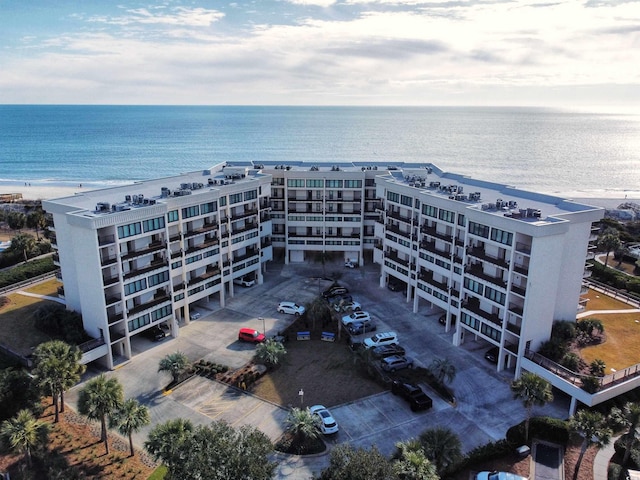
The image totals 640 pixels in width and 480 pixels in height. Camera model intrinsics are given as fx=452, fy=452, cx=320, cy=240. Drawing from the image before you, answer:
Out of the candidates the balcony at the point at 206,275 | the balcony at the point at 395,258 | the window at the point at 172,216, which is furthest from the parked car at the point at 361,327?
the window at the point at 172,216

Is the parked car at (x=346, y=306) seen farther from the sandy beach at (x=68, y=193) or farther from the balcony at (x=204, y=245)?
the sandy beach at (x=68, y=193)

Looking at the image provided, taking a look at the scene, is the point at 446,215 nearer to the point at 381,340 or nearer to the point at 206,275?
the point at 381,340

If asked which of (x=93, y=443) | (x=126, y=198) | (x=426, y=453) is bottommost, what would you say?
(x=93, y=443)

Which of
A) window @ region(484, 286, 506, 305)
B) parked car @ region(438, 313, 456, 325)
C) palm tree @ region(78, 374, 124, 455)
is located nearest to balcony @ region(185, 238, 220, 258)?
palm tree @ region(78, 374, 124, 455)

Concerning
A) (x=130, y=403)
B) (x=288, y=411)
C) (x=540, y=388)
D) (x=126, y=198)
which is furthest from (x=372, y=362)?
(x=126, y=198)

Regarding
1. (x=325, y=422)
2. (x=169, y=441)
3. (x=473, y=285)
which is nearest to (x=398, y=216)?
(x=473, y=285)

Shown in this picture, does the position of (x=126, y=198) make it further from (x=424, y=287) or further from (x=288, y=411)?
(x=424, y=287)
